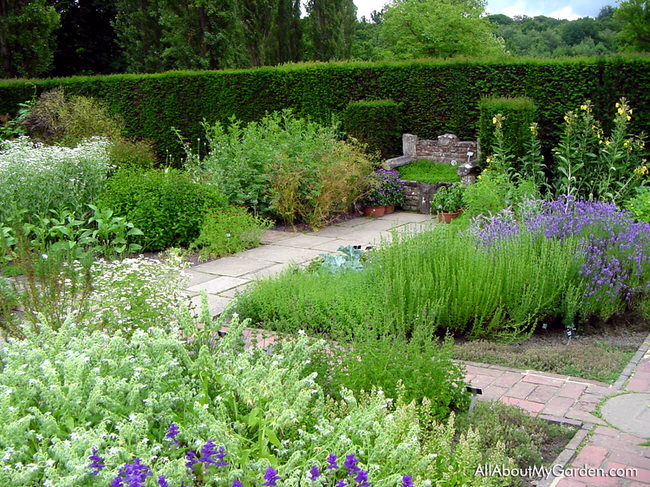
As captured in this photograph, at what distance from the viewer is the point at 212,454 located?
225 cm

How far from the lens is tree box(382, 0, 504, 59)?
2838 centimetres

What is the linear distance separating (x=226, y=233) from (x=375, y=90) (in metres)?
5.56

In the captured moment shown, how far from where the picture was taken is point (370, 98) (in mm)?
11898

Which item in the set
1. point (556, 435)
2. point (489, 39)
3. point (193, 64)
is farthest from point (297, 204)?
point (489, 39)

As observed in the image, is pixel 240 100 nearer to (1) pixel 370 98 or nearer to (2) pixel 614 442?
(1) pixel 370 98

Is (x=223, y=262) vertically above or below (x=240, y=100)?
below

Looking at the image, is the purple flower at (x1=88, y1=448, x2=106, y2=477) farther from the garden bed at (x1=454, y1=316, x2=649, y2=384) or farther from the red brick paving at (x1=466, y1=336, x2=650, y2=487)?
the garden bed at (x1=454, y1=316, x2=649, y2=384)

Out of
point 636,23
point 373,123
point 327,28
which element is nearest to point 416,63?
point 373,123

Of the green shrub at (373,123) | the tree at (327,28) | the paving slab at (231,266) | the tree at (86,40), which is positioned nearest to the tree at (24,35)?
the tree at (86,40)

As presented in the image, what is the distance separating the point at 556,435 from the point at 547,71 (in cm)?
826

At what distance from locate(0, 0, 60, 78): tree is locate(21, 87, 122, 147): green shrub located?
5073mm

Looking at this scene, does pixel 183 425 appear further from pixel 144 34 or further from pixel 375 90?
pixel 144 34

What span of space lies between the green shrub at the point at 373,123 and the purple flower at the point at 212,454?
29.1 feet

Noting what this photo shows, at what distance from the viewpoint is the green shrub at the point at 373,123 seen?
433 inches
